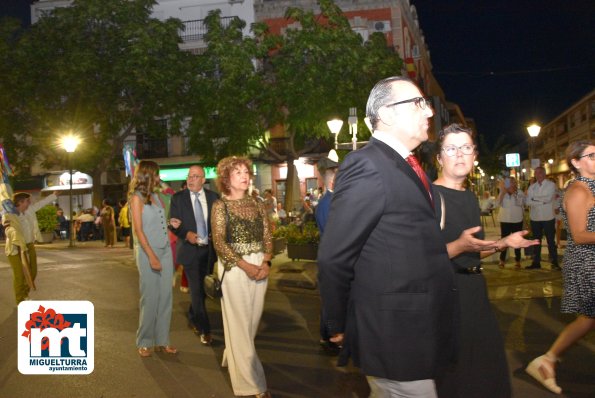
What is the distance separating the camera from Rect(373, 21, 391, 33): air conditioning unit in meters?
36.9

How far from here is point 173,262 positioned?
21.7 ft

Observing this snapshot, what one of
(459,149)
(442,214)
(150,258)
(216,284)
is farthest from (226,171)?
(442,214)

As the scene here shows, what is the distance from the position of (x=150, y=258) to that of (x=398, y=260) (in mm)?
4077

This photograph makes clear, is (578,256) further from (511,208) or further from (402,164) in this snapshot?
(511,208)

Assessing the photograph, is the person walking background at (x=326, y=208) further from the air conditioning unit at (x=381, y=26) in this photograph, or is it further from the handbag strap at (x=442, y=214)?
the air conditioning unit at (x=381, y=26)

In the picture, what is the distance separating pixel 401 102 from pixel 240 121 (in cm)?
2367

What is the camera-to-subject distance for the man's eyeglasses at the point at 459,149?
11.9ft

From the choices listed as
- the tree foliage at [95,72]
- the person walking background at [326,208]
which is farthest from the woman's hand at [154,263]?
the tree foliage at [95,72]

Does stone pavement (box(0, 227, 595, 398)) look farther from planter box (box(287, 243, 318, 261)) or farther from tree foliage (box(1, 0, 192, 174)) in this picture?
tree foliage (box(1, 0, 192, 174))

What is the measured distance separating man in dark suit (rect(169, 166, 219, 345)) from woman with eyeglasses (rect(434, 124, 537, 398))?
3.55m

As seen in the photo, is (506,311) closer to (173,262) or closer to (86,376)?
(173,262)

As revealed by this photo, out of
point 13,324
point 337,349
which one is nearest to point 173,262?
point 337,349

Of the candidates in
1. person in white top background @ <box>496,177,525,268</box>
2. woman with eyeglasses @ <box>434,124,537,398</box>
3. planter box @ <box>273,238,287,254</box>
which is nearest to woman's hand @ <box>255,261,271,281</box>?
woman with eyeglasses @ <box>434,124,537,398</box>

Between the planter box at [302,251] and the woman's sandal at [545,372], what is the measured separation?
7.71 metres
